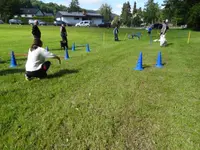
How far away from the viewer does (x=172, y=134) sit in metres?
3.64

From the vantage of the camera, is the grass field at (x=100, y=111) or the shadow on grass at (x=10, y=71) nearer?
the grass field at (x=100, y=111)

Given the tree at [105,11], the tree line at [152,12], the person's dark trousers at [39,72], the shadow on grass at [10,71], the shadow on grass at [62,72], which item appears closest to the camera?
the person's dark trousers at [39,72]

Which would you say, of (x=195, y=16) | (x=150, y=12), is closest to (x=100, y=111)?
(x=195, y=16)

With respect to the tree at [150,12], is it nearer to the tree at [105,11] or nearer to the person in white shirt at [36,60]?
the tree at [105,11]

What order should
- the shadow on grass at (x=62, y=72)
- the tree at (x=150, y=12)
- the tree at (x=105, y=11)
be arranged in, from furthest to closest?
the tree at (x=105, y=11), the tree at (x=150, y=12), the shadow on grass at (x=62, y=72)

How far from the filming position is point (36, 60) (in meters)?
5.86

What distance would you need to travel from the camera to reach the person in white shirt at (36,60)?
5774mm

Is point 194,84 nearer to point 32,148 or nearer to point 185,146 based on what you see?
point 185,146

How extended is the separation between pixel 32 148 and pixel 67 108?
54.4 inches

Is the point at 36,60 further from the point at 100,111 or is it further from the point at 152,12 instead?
the point at 152,12

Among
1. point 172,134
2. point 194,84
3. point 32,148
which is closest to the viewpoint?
point 32,148

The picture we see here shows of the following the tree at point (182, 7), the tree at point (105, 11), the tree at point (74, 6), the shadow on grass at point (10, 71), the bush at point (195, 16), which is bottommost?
the shadow on grass at point (10, 71)

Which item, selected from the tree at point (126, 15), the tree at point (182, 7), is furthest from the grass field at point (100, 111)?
the tree at point (126, 15)

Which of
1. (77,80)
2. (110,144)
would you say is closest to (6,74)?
(77,80)
